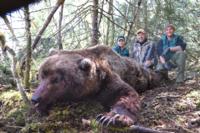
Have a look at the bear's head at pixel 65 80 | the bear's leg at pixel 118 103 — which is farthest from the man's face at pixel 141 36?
the bear's head at pixel 65 80

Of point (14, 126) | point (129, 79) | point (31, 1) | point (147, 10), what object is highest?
point (147, 10)

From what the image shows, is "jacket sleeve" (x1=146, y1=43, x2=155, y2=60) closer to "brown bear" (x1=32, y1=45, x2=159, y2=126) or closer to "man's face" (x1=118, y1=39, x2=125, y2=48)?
"man's face" (x1=118, y1=39, x2=125, y2=48)

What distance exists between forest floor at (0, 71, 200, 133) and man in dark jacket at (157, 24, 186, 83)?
1698mm

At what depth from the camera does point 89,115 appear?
4.51m

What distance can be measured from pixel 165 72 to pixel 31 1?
6.53m

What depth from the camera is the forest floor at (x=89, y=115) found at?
4.09 m

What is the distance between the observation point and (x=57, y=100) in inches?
184

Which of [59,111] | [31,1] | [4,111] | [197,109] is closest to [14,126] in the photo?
[59,111]

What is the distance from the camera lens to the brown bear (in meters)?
4.48

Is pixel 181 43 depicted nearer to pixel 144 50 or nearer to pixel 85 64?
pixel 144 50

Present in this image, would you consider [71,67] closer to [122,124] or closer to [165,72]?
[122,124]

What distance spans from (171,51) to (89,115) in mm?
3534

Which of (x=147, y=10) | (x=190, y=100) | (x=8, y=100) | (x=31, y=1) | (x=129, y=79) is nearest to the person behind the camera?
(x=31, y=1)

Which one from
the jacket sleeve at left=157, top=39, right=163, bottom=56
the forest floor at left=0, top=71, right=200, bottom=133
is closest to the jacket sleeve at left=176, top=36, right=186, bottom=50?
the jacket sleeve at left=157, top=39, right=163, bottom=56
